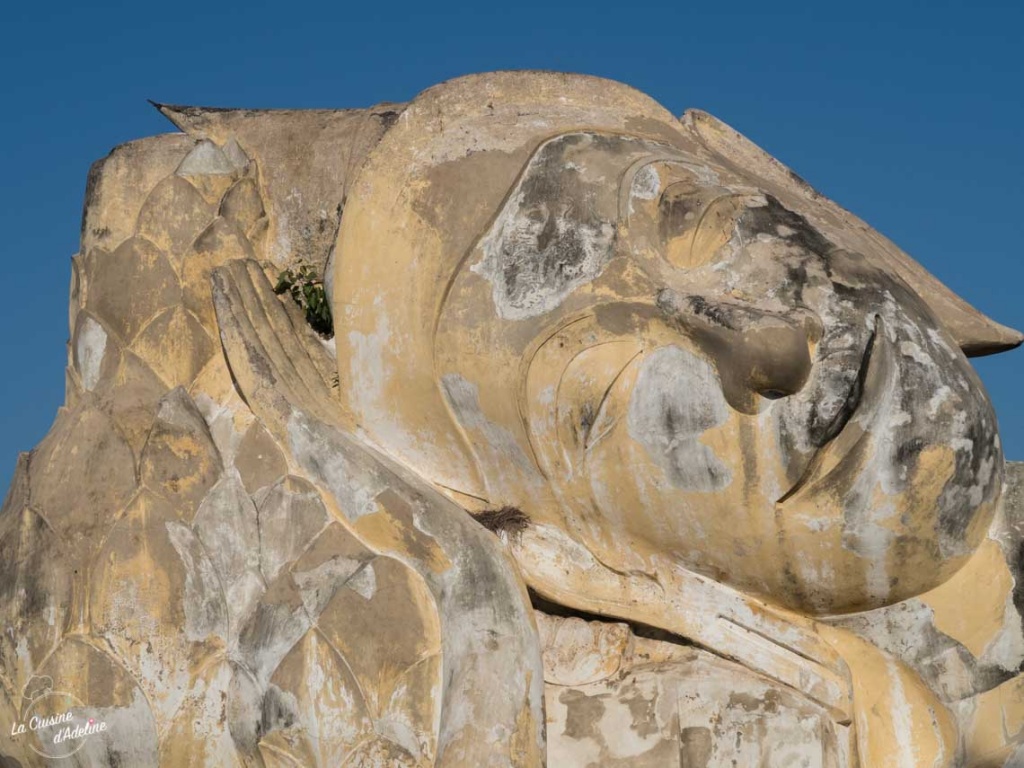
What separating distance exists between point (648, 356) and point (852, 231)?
53.2 inches

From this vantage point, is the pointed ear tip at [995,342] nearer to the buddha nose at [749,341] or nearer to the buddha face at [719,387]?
the buddha face at [719,387]

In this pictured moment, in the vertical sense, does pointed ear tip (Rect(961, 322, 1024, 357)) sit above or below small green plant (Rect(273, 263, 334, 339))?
below

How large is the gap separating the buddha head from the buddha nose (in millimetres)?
11

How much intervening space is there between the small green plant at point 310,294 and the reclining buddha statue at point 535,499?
0.24 metres

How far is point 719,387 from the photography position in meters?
8.16

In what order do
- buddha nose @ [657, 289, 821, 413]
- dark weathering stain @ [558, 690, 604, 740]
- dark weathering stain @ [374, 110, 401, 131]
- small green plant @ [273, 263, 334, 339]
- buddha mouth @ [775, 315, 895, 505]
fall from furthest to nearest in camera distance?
dark weathering stain @ [374, 110, 401, 131]
small green plant @ [273, 263, 334, 339]
dark weathering stain @ [558, 690, 604, 740]
buddha mouth @ [775, 315, 895, 505]
buddha nose @ [657, 289, 821, 413]

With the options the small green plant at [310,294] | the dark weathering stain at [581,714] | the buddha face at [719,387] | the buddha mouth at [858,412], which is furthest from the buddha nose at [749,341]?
the small green plant at [310,294]

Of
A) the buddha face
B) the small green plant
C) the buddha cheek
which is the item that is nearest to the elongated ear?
the buddha face

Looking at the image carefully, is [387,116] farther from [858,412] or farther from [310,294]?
[858,412]

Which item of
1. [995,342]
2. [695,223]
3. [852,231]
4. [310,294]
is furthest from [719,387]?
[310,294]

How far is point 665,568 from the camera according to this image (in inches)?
334

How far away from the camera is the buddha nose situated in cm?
798

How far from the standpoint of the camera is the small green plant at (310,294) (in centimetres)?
919

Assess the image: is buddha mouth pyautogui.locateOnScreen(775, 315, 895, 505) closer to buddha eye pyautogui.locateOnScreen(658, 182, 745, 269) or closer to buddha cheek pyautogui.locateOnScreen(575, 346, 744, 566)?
buddha cheek pyautogui.locateOnScreen(575, 346, 744, 566)
